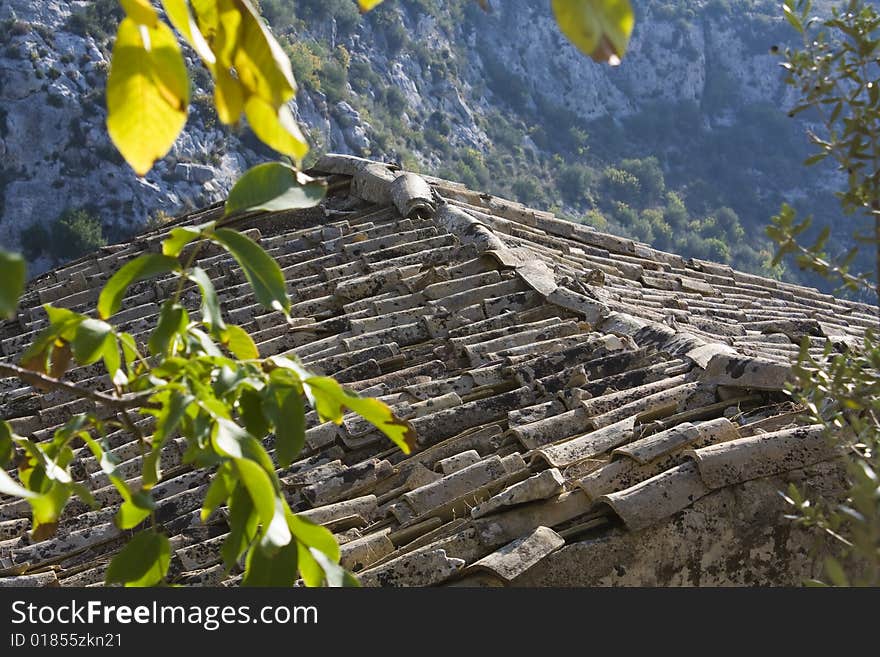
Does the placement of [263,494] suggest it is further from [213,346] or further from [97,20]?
[97,20]

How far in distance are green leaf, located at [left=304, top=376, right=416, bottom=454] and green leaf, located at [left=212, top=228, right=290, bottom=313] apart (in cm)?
16

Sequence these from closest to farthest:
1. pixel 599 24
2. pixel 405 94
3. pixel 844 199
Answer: pixel 599 24
pixel 844 199
pixel 405 94

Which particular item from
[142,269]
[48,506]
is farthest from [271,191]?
[48,506]

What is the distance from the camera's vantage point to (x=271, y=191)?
1.70 meters

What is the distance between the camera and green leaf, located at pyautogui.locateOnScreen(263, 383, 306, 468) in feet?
5.87

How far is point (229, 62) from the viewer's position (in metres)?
1.35

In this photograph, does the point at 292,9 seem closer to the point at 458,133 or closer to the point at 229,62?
the point at 458,133

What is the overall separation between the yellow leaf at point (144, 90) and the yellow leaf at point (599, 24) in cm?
47

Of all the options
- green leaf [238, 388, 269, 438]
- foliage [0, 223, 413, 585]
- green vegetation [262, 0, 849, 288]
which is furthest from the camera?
green vegetation [262, 0, 849, 288]

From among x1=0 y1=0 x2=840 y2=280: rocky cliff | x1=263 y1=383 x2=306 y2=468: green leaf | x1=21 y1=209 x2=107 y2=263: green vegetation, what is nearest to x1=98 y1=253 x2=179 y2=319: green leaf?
x1=263 y1=383 x2=306 y2=468: green leaf

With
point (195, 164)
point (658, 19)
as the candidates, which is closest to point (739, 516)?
point (195, 164)

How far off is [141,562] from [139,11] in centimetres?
93

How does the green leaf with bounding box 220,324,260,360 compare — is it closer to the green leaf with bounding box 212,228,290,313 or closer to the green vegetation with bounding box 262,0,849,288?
the green leaf with bounding box 212,228,290,313

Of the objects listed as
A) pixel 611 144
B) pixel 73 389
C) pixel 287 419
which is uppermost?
pixel 611 144
